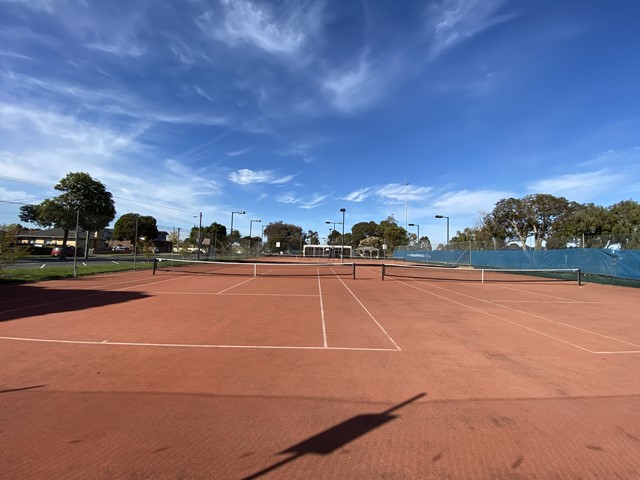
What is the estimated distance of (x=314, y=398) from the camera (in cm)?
485

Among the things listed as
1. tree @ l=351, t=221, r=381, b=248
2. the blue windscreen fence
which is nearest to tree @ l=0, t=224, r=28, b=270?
the blue windscreen fence

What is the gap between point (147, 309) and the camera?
37.4 feet

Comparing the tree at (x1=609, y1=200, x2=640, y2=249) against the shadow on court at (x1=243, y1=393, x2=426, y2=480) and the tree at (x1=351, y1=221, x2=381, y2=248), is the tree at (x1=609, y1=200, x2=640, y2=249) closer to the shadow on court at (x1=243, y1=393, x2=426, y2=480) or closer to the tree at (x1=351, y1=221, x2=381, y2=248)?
the shadow on court at (x1=243, y1=393, x2=426, y2=480)

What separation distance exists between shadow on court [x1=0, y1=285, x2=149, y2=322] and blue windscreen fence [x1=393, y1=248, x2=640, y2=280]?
26.2 metres

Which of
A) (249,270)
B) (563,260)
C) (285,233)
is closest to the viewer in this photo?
(563,260)

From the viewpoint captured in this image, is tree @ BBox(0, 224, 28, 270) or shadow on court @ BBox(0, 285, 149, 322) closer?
shadow on court @ BBox(0, 285, 149, 322)

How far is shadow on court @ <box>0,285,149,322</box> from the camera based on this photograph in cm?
1085

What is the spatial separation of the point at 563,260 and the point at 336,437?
96.9 ft

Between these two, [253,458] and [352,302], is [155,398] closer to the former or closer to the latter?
[253,458]

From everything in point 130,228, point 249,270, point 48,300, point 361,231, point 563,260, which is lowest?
point 48,300

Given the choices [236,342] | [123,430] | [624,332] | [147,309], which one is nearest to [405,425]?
[123,430]

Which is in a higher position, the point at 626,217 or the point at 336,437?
the point at 626,217

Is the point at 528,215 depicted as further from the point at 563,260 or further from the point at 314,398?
the point at 314,398

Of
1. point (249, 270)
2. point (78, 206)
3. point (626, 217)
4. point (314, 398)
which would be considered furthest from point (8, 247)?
point (626, 217)
